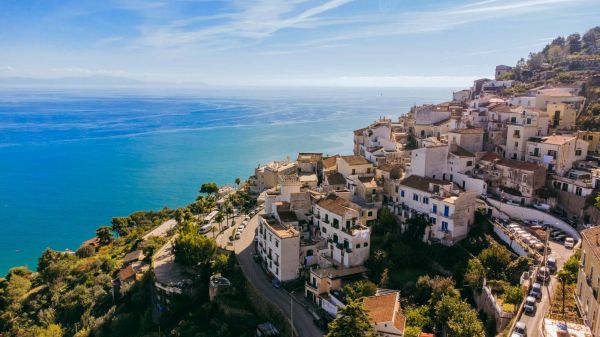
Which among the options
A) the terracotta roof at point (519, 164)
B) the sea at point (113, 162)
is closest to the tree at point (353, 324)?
the terracotta roof at point (519, 164)

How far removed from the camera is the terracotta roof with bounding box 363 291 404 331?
23922mm

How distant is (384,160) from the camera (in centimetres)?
4441

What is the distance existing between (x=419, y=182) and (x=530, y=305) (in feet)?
47.9

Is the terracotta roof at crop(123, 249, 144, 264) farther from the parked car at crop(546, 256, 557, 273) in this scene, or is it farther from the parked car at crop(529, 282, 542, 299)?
the parked car at crop(546, 256, 557, 273)

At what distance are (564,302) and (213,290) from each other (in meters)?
24.3

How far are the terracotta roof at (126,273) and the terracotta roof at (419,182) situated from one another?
27.7 meters

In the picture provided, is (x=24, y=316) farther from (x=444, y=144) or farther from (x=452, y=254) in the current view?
(x=444, y=144)

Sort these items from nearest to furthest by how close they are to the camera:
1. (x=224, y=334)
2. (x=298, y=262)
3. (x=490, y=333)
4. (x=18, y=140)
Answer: (x=490, y=333)
(x=224, y=334)
(x=298, y=262)
(x=18, y=140)

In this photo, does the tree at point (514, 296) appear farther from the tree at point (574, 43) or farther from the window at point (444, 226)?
the tree at point (574, 43)

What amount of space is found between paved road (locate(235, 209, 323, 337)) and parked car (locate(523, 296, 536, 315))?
12246mm

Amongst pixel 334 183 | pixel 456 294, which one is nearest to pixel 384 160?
pixel 334 183

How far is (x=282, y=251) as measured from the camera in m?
33.0

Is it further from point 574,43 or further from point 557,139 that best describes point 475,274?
point 574,43

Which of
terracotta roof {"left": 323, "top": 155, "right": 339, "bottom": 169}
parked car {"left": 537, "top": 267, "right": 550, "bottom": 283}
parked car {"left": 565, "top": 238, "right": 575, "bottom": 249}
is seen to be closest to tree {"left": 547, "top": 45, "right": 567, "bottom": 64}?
terracotta roof {"left": 323, "top": 155, "right": 339, "bottom": 169}
